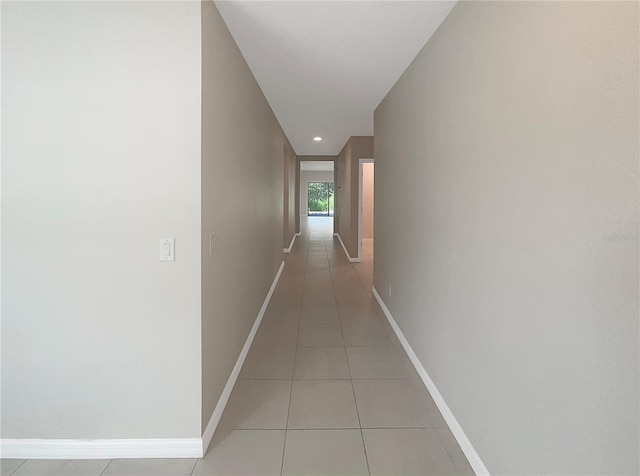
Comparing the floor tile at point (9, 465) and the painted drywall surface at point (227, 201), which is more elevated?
the painted drywall surface at point (227, 201)

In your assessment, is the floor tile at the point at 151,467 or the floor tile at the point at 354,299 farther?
the floor tile at the point at 354,299

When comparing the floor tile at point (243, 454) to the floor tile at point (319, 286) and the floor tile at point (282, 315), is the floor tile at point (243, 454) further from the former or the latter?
the floor tile at point (319, 286)

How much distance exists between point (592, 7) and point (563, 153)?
0.40 metres

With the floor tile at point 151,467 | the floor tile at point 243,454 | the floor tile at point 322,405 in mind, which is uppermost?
the floor tile at point 322,405

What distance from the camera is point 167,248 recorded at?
167 cm

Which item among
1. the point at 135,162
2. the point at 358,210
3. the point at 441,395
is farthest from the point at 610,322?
the point at 358,210

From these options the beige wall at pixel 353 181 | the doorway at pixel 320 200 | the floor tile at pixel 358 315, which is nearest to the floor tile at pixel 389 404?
the floor tile at pixel 358 315

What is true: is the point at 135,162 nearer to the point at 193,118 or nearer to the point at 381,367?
the point at 193,118

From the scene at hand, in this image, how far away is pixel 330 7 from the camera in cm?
191

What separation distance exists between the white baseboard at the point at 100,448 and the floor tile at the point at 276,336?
127cm

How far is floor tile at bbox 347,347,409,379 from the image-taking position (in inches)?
98.3

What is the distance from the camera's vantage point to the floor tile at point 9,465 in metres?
1.62

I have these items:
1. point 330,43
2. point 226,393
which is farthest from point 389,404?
point 330,43

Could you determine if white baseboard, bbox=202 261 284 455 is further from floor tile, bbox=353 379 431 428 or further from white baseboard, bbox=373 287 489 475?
white baseboard, bbox=373 287 489 475
